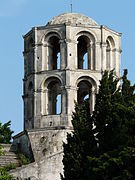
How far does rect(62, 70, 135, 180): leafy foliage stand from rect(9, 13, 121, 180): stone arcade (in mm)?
7755

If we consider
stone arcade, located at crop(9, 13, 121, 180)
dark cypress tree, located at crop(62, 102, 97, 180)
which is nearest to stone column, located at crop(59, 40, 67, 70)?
stone arcade, located at crop(9, 13, 121, 180)

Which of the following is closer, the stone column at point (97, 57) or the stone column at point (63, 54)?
the stone column at point (63, 54)

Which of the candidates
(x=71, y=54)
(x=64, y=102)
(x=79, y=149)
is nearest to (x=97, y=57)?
(x=71, y=54)

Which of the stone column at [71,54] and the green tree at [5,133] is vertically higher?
the stone column at [71,54]

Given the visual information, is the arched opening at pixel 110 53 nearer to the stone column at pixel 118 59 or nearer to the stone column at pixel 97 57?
the stone column at pixel 118 59

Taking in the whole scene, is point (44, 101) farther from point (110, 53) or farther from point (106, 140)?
point (106, 140)

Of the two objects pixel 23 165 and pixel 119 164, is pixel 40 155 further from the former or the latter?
pixel 119 164

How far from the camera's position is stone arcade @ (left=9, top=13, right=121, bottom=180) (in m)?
59.7

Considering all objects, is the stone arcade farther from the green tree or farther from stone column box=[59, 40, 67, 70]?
the green tree

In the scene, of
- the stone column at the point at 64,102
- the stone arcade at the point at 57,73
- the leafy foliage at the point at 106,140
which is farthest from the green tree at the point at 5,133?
the leafy foliage at the point at 106,140

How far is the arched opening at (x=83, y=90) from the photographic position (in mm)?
61375

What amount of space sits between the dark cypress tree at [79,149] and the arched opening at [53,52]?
10.6m

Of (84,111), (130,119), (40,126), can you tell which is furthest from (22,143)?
(130,119)

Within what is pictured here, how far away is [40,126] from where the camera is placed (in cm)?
6012
